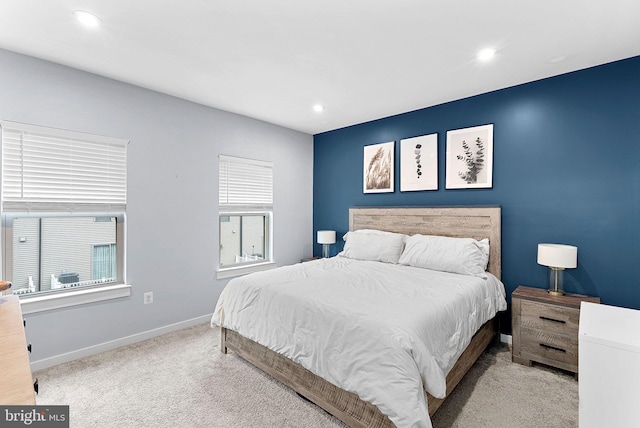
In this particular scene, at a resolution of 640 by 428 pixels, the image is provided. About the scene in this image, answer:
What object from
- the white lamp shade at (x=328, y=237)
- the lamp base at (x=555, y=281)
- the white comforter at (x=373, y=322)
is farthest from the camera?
the white lamp shade at (x=328, y=237)

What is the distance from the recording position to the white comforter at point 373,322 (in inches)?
61.4

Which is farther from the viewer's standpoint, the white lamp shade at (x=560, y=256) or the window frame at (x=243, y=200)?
the window frame at (x=243, y=200)

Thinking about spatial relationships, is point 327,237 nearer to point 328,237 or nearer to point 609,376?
point 328,237

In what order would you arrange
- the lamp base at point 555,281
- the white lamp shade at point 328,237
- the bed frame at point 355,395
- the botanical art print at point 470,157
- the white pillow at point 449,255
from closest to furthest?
the bed frame at point 355,395
the lamp base at point 555,281
the white pillow at point 449,255
the botanical art print at point 470,157
the white lamp shade at point 328,237

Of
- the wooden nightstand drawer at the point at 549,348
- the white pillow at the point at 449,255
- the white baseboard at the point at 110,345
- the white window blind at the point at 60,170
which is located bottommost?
the white baseboard at the point at 110,345

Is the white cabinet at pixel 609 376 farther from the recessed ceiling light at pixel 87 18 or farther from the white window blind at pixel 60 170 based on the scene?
the white window blind at pixel 60 170

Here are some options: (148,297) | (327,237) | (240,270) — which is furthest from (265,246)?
(148,297)

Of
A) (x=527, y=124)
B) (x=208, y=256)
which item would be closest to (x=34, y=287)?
(x=208, y=256)

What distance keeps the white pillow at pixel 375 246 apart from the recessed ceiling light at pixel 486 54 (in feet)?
6.45

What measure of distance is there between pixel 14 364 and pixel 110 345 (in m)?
2.25

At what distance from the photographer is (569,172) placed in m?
2.73

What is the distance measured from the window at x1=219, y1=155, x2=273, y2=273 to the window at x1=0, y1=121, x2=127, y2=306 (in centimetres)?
115

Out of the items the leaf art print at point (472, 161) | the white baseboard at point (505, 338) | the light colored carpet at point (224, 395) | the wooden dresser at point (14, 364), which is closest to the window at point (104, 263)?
the light colored carpet at point (224, 395)

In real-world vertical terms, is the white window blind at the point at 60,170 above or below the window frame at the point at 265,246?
above
